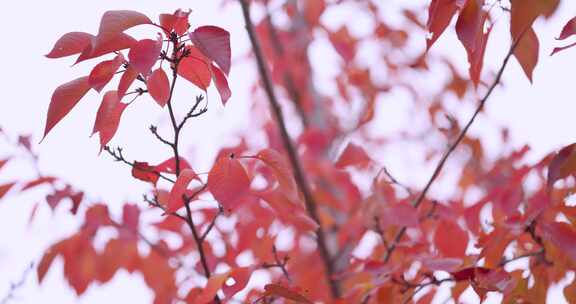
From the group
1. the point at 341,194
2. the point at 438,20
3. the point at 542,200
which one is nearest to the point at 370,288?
the point at 542,200

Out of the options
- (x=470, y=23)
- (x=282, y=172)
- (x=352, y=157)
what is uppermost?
(x=470, y=23)

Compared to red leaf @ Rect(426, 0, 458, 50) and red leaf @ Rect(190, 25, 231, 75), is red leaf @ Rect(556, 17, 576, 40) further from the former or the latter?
red leaf @ Rect(190, 25, 231, 75)

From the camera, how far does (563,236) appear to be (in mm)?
930

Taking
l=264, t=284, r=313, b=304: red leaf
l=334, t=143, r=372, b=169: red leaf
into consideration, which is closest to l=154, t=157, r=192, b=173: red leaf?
l=264, t=284, r=313, b=304: red leaf

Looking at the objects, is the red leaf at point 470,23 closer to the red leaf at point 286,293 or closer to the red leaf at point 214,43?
the red leaf at point 214,43

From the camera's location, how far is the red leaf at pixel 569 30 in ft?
2.63

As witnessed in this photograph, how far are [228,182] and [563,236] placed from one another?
48 centimetres

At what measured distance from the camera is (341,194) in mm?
2408

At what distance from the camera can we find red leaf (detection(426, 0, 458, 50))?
0.81 metres

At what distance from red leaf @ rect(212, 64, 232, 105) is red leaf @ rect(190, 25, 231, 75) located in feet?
0.18

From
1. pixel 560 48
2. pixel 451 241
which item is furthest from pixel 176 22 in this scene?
pixel 451 241

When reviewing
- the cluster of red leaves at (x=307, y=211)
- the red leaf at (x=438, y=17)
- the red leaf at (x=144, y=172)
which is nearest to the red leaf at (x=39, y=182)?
the cluster of red leaves at (x=307, y=211)

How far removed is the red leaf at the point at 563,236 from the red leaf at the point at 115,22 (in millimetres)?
623

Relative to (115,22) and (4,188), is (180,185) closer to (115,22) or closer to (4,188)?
(115,22)
